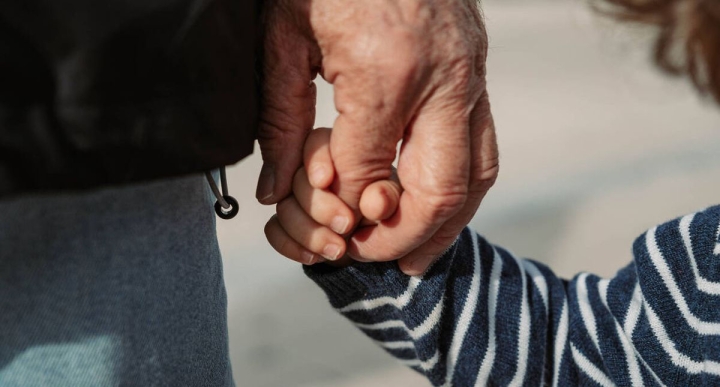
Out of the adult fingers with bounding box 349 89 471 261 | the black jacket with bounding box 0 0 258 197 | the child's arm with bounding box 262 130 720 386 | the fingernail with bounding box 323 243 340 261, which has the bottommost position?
the child's arm with bounding box 262 130 720 386

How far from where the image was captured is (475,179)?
2.86 ft

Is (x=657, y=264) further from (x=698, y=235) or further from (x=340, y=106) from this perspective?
(x=340, y=106)

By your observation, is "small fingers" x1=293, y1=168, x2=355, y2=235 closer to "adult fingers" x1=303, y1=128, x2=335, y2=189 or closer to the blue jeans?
"adult fingers" x1=303, y1=128, x2=335, y2=189

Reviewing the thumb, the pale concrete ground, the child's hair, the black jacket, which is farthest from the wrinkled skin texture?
the child's hair

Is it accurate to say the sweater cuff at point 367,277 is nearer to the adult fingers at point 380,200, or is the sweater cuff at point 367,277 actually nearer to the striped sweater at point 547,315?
the striped sweater at point 547,315

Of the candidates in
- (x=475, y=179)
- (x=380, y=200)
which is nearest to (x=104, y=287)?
(x=380, y=200)

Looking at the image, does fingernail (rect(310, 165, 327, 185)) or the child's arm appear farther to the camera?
the child's arm

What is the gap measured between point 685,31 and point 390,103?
264cm

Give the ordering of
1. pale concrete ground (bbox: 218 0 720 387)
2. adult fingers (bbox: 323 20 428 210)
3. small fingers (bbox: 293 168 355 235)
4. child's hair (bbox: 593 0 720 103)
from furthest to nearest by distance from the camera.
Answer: child's hair (bbox: 593 0 720 103) → pale concrete ground (bbox: 218 0 720 387) → small fingers (bbox: 293 168 355 235) → adult fingers (bbox: 323 20 428 210)

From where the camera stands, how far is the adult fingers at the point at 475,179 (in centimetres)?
85

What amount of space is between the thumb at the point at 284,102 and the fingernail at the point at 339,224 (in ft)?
0.22

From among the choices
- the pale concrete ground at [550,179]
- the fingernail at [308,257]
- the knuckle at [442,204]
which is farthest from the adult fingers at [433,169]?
the pale concrete ground at [550,179]

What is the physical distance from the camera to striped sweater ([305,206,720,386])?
0.96 m

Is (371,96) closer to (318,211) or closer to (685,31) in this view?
(318,211)
